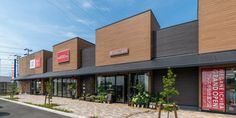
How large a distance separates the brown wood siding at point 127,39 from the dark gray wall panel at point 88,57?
1.92 m

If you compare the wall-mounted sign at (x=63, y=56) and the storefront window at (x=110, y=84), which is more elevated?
the wall-mounted sign at (x=63, y=56)

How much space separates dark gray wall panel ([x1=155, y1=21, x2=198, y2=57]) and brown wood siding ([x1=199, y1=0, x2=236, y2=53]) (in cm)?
94

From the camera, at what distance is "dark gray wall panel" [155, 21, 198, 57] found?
17.1 meters

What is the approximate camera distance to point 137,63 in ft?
67.6

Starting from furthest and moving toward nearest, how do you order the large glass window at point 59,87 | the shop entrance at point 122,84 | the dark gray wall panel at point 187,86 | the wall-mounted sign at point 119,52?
the large glass window at point 59,87, the wall-mounted sign at point 119,52, the shop entrance at point 122,84, the dark gray wall panel at point 187,86

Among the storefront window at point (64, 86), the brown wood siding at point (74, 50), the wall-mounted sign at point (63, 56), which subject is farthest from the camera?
the storefront window at point (64, 86)

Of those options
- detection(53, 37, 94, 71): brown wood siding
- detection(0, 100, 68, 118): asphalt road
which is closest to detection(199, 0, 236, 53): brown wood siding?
detection(0, 100, 68, 118): asphalt road

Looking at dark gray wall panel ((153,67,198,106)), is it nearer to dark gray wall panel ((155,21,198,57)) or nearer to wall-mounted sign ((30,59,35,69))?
dark gray wall panel ((155,21,198,57))

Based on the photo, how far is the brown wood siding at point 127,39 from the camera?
2036cm

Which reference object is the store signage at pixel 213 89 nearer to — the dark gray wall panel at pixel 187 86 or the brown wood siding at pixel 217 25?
the dark gray wall panel at pixel 187 86

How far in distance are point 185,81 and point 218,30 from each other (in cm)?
428

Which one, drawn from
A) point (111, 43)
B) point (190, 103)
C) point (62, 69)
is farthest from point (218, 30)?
point (62, 69)

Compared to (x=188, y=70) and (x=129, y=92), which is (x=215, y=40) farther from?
(x=129, y=92)

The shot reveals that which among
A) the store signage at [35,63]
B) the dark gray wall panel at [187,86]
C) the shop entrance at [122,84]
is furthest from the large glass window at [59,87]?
the dark gray wall panel at [187,86]
